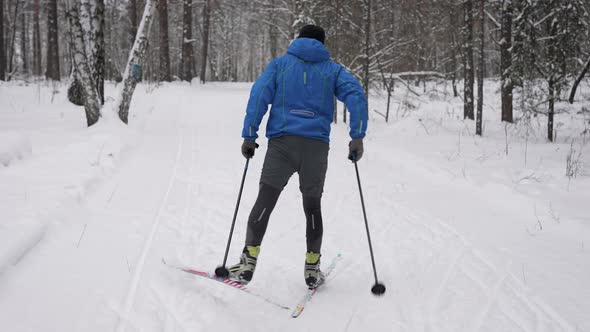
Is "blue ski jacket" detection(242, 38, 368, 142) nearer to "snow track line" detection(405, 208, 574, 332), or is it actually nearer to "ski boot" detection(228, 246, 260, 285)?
"ski boot" detection(228, 246, 260, 285)

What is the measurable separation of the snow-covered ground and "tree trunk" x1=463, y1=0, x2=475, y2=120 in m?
6.25

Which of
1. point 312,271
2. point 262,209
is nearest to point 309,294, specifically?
point 312,271

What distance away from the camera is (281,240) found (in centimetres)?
472

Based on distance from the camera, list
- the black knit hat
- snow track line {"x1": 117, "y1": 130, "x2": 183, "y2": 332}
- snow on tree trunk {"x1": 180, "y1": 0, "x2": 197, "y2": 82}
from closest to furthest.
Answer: snow track line {"x1": 117, "y1": 130, "x2": 183, "y2": 332}, the black knit hat, snow on tree trunk {"x1": 180, "y1": 0, "x2": 197, "y2": 82}

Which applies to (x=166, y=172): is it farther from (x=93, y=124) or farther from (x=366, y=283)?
(x=366, y=283)

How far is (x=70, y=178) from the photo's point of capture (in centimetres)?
589

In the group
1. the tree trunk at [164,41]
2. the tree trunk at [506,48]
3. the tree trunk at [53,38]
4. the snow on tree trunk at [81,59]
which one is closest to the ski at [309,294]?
the snow on tree trunk at [81,59]

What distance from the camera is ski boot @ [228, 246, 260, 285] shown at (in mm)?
3396

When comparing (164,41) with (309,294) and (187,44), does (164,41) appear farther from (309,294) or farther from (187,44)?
(309,294)

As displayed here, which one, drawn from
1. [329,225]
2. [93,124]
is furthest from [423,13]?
[329,225]

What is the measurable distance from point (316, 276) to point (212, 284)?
2.91ft

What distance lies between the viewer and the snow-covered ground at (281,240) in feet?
10.3

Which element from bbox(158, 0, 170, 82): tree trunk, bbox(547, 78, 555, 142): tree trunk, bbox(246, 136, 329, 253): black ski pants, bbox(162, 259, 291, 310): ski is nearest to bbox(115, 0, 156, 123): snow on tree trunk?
bbox(162, 259, 291, 310): ski

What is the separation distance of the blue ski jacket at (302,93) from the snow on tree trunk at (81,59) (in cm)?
792
